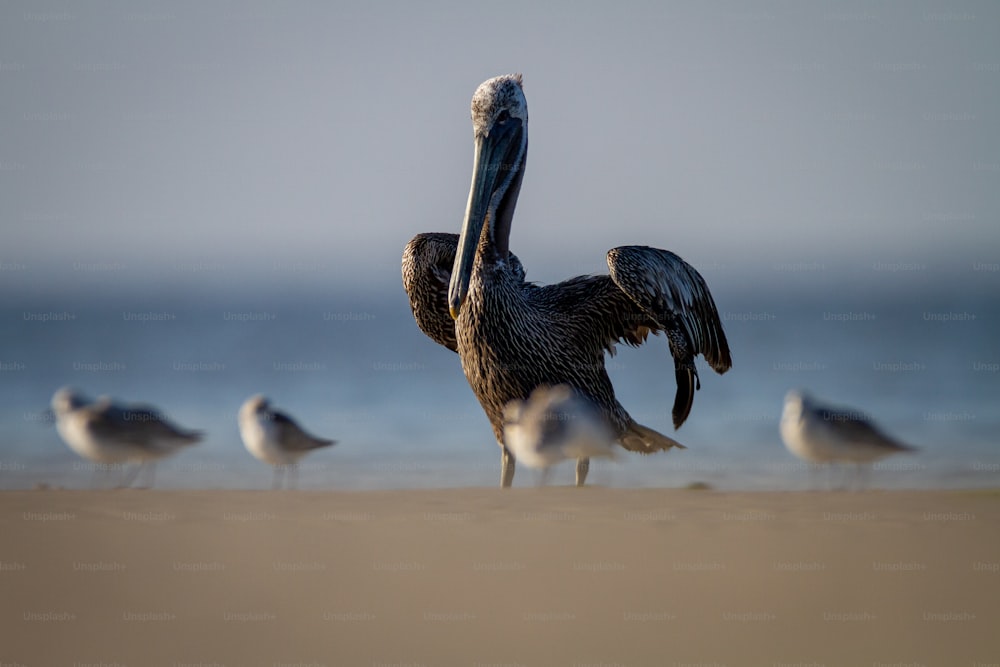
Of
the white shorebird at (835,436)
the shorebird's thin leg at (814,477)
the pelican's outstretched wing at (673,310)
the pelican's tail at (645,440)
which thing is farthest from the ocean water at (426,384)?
the white shorebird at (835,436)

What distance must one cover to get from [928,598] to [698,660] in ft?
3.65

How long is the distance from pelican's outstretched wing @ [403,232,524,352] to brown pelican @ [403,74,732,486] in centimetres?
19

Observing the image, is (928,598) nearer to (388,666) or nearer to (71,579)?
(388,666)

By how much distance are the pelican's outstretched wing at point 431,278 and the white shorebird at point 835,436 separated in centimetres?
Answer: 224

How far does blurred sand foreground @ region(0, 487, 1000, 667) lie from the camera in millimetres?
4605

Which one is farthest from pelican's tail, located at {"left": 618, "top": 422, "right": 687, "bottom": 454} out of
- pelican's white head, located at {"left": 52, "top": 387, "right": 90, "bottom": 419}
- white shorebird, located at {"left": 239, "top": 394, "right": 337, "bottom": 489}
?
pelican's white head, located at {"left": 52, "top": 387, "right": 90, "bottom": 419}

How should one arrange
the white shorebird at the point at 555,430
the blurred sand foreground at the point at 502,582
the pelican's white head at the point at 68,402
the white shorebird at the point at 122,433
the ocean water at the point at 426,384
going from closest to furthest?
the blurred sand foreground at the point at 502,582 → the white shorebird at the point at 555,430 → the white shorebird at the point at 122,433 → the pelican's white head at the point at 68,402 → the ocean water at the point at 426,384

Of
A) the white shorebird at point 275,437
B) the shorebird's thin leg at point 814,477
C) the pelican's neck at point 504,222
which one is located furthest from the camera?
the shorebird's thin leg at point 814,477

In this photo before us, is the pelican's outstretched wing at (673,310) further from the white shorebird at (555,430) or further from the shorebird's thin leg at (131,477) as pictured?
the shorebird's thin leg at (131,477)

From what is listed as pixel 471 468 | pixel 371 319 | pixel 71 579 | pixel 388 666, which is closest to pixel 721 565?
pixel 388 666

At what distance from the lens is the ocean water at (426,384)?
10.2 m

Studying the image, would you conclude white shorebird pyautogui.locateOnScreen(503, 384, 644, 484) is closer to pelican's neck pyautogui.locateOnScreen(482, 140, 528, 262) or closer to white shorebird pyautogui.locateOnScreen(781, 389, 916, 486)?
pelican's neck pyautogui.locateOnScreen(482, 140, 528, 262)

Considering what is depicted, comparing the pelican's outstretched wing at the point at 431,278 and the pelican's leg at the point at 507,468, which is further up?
the pelican's outstretched wing at the point at 431,278

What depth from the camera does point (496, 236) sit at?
6930 millimetres
